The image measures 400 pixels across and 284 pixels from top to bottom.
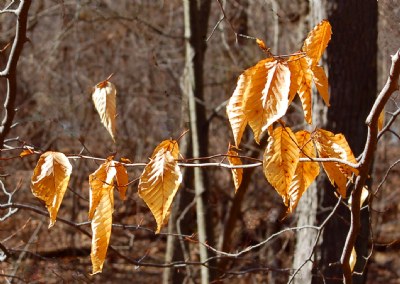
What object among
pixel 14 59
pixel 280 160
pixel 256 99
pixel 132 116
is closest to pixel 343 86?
pixel 14 59

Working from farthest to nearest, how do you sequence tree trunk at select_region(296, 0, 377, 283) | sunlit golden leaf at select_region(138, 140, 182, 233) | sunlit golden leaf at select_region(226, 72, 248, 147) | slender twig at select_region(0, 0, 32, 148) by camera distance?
tree trunk at select_region(296, 0, 377, 283), slender twig at select_region(0, 0, 32, 148), sunlit golden leaf at select_region(138, 140, 182, 233), sunlit golden leaf at select_region(226, 72, 248, 147)

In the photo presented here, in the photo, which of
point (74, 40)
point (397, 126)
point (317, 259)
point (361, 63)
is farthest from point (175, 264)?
point (74, 40)

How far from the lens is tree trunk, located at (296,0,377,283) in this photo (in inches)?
165

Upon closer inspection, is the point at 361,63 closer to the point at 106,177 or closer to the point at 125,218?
the point at 106,177

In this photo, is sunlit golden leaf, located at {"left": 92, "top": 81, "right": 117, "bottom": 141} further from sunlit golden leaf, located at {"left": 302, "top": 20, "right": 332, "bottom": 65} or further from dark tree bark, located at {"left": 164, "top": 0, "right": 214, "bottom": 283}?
dark tree bark, located at {"left": 164, "top": 0, "right": 214, "bottom": 283}

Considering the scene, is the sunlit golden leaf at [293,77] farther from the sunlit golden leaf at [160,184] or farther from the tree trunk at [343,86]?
the tree trunk at [343,86]

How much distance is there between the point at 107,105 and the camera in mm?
2477

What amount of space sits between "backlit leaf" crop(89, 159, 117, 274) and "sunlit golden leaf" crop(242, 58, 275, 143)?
1.55 feet

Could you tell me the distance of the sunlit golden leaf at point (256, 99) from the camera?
6.00 feet

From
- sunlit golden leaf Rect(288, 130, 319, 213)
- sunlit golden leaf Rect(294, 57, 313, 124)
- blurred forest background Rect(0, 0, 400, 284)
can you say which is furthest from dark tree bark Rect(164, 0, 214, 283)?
sunlit golden leaf Rect(294, 57, 313, 124)

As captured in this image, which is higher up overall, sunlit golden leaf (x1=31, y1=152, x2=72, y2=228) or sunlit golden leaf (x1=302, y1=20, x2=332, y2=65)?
sunlit golden leaf (x1=302, y1=20, x2=332, y2=65)

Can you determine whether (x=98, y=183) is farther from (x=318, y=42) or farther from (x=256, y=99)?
(x=318, y=42)

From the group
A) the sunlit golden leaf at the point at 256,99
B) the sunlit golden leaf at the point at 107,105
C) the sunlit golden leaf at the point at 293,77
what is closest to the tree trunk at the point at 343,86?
the sunlit golden leaf at the point at 107,105

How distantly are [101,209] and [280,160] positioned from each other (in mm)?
487
